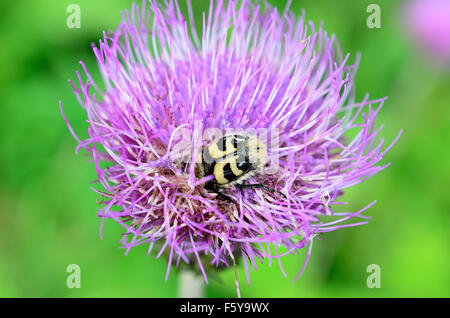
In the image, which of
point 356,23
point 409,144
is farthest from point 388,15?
point 409,144

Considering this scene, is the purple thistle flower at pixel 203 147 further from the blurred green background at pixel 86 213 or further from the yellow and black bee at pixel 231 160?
the blurred green background at pixel 86 213

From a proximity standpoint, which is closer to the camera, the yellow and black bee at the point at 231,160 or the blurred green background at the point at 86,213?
the yellow and black bee at the point at 231,160

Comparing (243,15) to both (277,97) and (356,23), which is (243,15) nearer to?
(277,97)

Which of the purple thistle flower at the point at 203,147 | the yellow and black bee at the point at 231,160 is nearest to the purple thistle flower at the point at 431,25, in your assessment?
the purple thistle flower at the point at 203,147

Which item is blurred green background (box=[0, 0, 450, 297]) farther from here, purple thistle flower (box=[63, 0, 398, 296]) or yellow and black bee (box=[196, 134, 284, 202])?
yellow and black bee (box=[196, 134, 284, 202])

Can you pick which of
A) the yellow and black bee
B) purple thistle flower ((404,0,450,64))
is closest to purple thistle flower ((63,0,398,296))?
the yellow and black bee
